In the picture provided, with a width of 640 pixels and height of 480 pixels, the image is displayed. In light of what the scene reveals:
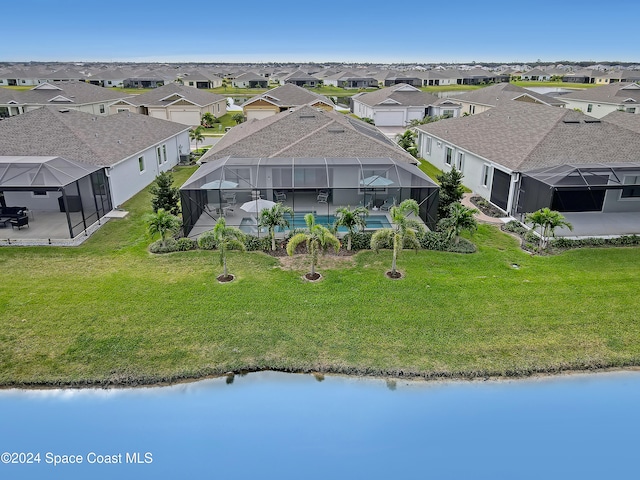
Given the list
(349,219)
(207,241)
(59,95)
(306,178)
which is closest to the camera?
(207,241)

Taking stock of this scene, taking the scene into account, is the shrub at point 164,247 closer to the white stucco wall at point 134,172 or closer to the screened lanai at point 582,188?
the white stucco wall at point 134,172

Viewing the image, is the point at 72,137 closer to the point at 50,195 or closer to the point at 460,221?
the point at 50,195

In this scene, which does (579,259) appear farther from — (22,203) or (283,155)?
(22,203)

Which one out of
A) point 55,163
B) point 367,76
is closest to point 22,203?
point 55,163

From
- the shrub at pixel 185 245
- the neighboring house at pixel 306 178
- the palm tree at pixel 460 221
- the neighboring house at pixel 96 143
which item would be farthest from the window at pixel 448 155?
the neighboring house at pixel 96 143

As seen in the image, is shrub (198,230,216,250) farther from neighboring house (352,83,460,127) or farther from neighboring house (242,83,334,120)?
neighboring house (352,83,460,127)

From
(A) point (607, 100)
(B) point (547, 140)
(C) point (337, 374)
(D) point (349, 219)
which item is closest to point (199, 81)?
(A) point (607, 100)
